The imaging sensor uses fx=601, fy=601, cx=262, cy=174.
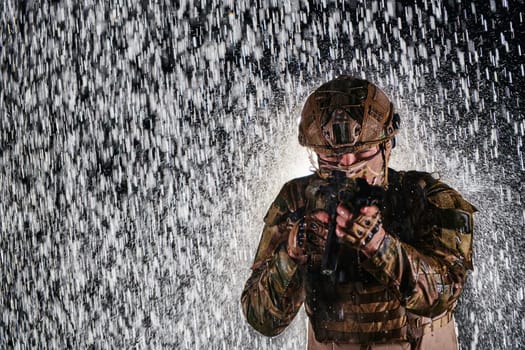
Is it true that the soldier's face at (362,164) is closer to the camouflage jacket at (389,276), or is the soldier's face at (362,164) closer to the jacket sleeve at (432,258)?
the camouflage jacket at (389,276)

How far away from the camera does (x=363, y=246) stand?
1891 mm

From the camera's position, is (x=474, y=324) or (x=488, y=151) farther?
(x=488, y=151)

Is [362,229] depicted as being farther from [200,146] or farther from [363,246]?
[200,146]

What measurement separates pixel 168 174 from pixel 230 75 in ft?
2.58

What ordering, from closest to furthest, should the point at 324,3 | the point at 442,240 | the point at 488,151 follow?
1. the point at 442,240
2. the point at 488,151
3. the point at 324,3

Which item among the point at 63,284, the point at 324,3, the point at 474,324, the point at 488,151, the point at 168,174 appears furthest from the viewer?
the point at 63,284

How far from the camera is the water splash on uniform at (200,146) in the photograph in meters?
2.72

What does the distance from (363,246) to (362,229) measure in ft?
0.18

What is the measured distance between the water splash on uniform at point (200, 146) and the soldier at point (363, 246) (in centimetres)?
42

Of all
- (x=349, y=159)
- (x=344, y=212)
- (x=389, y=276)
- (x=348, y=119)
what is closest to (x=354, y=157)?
(x=349, y=159)

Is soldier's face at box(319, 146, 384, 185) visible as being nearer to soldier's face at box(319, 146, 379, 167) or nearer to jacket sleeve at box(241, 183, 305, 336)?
soldier's face at box(319, 146, 379, 167)

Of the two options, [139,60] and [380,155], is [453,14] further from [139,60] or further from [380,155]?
[139,60]

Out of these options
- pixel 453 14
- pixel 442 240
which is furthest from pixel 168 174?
pixel 442 240

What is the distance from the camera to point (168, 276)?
372 cm
